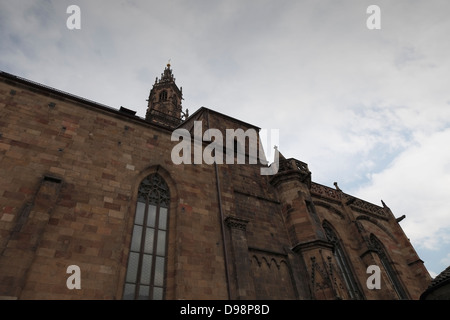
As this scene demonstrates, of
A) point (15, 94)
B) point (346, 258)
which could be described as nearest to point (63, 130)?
point (15, 94)

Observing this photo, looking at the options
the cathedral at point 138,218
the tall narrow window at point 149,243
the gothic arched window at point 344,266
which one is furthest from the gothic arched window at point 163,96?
the tall narrow window at point 149,243

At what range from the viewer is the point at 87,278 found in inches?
259

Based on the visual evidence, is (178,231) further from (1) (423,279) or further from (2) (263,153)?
(1) (423,279)

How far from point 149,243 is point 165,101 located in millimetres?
25723

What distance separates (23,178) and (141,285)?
13.8 feet

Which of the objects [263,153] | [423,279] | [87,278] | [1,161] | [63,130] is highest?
[263,153]

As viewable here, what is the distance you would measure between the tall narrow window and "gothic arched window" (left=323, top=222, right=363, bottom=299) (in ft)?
26.7

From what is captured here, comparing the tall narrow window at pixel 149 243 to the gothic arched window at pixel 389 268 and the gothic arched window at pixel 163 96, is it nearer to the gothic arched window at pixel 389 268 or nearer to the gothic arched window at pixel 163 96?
the gothic arched window at pixel 389 268

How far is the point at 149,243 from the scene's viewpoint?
27.3 ft

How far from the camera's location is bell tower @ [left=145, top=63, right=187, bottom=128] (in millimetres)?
28359

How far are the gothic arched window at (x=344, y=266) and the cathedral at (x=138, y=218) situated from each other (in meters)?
0.13

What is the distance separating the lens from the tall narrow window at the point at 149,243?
294 inches

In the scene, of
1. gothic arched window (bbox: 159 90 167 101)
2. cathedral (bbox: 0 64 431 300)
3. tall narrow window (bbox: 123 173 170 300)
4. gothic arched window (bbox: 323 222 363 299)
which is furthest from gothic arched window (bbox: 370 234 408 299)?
gothic arched window (bbox: 159 90 167 101)

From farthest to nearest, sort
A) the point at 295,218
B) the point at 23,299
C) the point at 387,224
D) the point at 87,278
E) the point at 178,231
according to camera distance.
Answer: the point at 387,224 < the point at 295,218 < the point at 178,231 < the point at 87,278 < the point at 23,299
